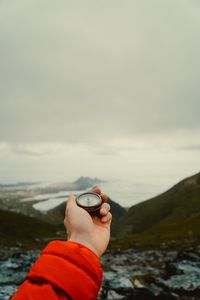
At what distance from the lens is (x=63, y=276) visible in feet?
12.7

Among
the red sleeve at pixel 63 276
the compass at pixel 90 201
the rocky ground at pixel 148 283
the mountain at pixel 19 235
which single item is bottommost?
the mountain at pixel 19 235

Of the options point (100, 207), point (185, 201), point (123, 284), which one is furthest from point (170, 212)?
point (100, 207)

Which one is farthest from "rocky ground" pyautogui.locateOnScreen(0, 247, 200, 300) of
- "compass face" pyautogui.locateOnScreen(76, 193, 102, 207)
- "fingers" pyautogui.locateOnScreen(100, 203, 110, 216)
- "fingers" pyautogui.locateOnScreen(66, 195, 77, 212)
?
"fingers" pyautogui.locateOnScreen(66, 195, 77, 212)

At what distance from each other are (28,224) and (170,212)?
7431cm

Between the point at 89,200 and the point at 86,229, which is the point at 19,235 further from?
the point at 86,229

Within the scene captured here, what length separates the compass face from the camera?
6.19 m

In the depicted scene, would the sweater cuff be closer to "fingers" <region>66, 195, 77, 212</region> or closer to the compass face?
"fingers" <region>66, 195, 77, 212</region>

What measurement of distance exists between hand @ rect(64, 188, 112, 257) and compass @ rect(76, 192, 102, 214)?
0.46 ft

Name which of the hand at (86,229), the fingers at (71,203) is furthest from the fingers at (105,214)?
the fingers at (71,203)

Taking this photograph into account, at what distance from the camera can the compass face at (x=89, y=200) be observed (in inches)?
244

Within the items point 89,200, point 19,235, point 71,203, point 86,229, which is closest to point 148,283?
point 89,200

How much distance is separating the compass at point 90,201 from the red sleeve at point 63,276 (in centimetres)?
171

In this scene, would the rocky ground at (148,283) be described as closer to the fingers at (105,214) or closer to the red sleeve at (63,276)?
the fingers at (105,214)

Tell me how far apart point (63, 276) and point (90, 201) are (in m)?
2.64
